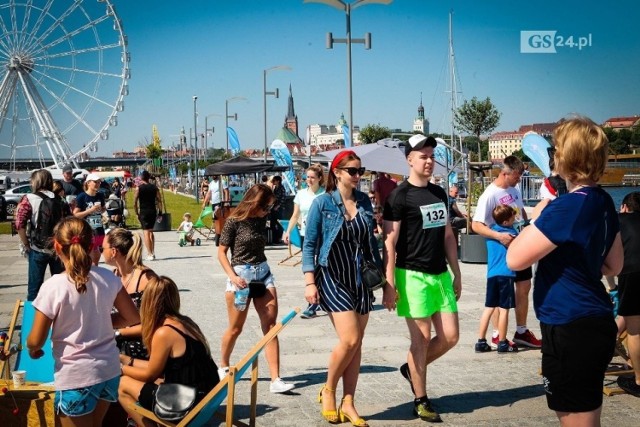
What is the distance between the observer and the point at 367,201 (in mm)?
5750

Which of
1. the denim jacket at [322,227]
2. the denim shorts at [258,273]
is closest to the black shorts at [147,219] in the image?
the denim shorts at [258,273]

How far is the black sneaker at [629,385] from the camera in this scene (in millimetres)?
6137

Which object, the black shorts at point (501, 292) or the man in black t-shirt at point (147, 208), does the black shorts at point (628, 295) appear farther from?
the man in black t-shirt at point (147, 208)

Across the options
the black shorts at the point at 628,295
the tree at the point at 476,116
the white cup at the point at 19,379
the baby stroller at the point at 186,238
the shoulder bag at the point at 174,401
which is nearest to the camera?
the shoulder bag at the point at 174,401

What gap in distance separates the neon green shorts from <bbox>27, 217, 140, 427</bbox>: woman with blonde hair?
2266 mm

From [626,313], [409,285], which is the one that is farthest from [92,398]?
[626,313]

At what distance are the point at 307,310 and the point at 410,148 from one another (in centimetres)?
464

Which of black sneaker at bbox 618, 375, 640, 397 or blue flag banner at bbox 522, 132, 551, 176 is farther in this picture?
blue flag banner at bbox 522, 132, 551, 176

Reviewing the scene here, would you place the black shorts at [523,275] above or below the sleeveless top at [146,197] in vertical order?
Result: below

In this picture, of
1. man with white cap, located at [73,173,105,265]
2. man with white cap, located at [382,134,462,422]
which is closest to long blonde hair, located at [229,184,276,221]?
man with white cap, located at [382,134,462,422]

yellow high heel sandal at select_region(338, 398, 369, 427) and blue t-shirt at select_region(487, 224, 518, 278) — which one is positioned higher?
blue t-shirt at select_region(487, 224, 518, 278)

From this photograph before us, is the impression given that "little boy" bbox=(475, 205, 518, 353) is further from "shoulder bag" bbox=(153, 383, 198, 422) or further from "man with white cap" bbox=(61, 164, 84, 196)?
"man with white cap" bbox=(61, 164, 84, 196)

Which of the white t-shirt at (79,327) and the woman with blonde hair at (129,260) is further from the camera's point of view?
the woman with blonde hair at (129,260)

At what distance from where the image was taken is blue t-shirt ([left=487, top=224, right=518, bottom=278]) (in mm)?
7684
